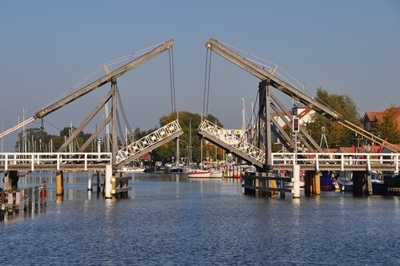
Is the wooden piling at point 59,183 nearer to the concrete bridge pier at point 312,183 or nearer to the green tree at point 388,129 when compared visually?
the concrete bridge pier at point 312,183

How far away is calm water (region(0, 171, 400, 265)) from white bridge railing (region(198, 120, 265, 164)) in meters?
6.44

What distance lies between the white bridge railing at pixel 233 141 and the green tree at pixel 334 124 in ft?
111

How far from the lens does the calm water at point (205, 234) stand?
84.6 ft

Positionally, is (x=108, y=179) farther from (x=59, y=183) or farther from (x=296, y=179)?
(x=296, y=179)

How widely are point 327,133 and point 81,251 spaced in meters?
80.7

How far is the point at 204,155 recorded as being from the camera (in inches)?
6329

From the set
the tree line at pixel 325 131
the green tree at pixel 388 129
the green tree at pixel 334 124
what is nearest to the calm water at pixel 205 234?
the tree line at pixel 325 131

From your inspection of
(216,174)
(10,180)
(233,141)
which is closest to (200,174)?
(216,174)

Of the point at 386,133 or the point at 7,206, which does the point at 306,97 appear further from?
the point at 386,133

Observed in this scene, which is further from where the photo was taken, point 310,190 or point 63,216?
point 310,190

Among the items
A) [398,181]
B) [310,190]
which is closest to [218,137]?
[310,190]

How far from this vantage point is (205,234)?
105 ft

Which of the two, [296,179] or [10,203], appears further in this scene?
[296,179]

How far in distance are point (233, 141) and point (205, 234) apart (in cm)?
2307
